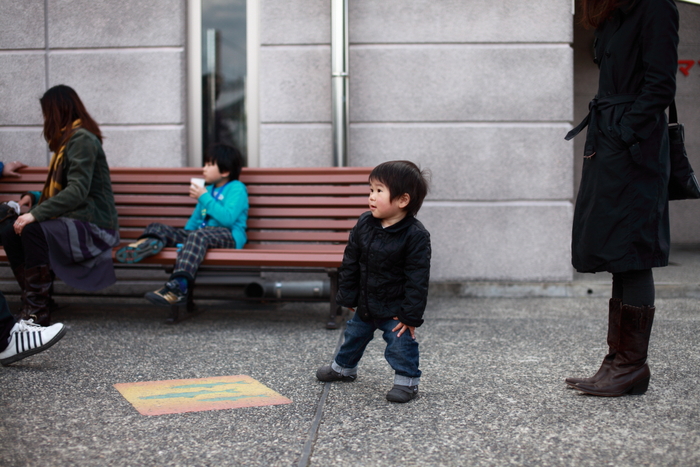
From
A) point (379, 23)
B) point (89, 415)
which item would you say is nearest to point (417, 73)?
point (379, 23)

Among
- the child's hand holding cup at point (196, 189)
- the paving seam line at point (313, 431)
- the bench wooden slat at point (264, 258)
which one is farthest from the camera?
the child's hand holding cup at point (196, 189)

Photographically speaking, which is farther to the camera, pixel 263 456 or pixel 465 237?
pixel 465 237

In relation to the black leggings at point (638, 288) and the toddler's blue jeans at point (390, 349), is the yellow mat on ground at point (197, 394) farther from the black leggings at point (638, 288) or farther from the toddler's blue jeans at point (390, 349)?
the black leggings at point (638, 288)

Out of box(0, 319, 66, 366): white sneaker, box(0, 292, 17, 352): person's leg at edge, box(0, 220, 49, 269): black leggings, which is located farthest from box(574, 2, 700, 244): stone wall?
box(0, 292, 17, 352): person's leg at edge

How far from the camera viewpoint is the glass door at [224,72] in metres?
5.85

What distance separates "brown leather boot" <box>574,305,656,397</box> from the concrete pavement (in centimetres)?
6

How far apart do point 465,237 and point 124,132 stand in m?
3.18

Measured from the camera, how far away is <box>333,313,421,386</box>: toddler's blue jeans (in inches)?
112

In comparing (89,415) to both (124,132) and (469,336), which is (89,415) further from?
(124,132)

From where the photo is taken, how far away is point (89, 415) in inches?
103

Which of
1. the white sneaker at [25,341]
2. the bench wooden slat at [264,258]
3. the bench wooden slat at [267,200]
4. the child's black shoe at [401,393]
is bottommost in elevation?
the child's black shoe at [401,393]

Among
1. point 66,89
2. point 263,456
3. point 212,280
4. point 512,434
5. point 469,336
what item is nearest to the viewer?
point 263,456

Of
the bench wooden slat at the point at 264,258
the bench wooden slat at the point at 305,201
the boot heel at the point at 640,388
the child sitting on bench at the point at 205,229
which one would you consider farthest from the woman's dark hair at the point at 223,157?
the boot heel at the point at 640,388

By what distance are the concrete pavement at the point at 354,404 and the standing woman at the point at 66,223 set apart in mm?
368
